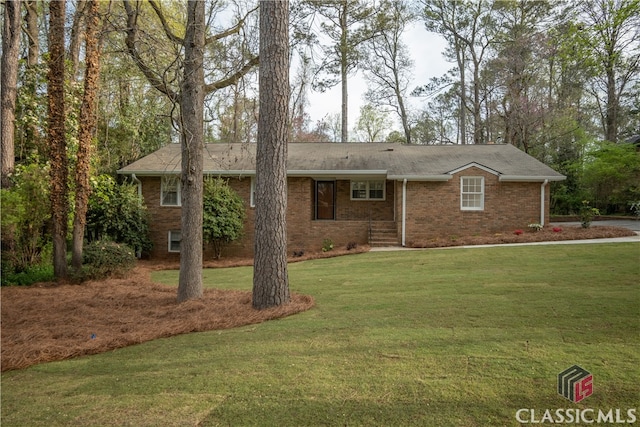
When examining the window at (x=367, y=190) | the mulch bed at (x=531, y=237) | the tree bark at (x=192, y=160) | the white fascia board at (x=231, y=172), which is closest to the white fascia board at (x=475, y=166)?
the mulch bed at (x=531, y=237)

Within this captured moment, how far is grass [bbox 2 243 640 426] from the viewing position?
123 inches

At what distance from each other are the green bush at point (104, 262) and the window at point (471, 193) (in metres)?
11.9

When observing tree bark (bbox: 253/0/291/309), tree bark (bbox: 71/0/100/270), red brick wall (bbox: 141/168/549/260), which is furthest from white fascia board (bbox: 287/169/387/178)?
tree bark (bbox: 253/0/291/309)

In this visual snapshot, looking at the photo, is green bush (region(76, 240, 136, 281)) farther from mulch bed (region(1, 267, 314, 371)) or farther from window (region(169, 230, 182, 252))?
window (region(169, 230, 182, 252))

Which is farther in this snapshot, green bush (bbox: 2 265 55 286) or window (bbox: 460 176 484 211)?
window (bbox: 460 176 484 211)

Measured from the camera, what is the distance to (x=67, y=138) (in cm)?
1200

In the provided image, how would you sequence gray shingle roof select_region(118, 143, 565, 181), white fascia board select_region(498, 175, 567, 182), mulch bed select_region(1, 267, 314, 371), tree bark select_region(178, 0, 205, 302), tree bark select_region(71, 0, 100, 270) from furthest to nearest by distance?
1. gray shingle roof select_region(118, 143, 565, 181)
2. white fascia board select_region(498, 175, 567, 182)
3. tree bark select_region(71, 0, 100, 270)
4. tree bark select_region(178, 0, 205, 302)
5. mulch bed select_region(1, 267, 314, 371)

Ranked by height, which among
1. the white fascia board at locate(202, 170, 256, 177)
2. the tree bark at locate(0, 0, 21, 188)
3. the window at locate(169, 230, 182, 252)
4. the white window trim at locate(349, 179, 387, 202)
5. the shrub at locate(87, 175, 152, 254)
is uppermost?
the tree bark at locate(0, 0, 21, 188)

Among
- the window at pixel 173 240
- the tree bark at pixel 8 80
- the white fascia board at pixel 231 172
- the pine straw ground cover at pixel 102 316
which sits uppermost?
the tree bark at pixel 8 80

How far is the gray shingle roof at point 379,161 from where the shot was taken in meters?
15.3

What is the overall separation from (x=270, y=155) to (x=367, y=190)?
11.1 metres

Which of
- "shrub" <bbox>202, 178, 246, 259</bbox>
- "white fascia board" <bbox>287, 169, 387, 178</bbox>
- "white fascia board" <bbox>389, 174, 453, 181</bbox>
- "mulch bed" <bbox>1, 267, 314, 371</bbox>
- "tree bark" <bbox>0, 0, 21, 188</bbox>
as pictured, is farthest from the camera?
"white fascia board" <bbox>287, 169, 387, 178</bbox>

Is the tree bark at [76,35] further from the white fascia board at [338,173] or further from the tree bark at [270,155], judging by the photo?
the white fascia board at [338,173]

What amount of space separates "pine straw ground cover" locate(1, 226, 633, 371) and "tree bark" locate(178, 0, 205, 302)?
57 cm
